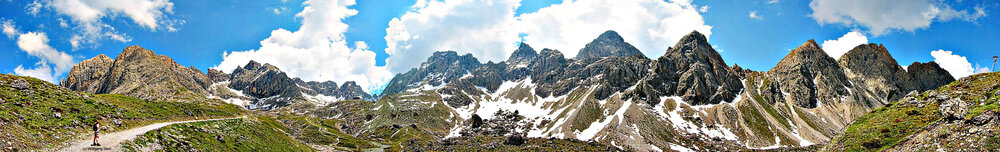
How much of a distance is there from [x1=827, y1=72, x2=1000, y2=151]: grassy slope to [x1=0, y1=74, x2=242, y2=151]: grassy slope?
73342 mm

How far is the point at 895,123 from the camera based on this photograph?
145ft

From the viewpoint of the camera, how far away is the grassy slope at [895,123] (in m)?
39.3

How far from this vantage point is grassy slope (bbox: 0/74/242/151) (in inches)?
1314

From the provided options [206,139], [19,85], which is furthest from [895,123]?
[19,85]

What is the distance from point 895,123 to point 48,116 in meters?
91.7

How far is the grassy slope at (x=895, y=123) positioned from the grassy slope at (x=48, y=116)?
73.3 metres

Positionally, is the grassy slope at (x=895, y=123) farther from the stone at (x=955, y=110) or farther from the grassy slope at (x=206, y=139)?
the grassy slope at (x=206, y=139)

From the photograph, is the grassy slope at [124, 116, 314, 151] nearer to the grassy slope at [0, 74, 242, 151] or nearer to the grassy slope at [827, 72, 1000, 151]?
the grassy slope at [0, 74, 242, 151]

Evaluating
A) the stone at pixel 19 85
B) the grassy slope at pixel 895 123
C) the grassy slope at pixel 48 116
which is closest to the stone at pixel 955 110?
the grassy slope at pixel 895 123

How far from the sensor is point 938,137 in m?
30.7

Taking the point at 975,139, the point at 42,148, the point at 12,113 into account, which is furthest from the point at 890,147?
the point at 12,113

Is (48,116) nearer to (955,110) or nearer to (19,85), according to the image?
(19,85)

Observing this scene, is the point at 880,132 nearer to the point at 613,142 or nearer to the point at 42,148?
the point at 42,148

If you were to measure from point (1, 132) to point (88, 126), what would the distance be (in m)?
16.6
